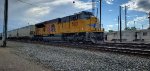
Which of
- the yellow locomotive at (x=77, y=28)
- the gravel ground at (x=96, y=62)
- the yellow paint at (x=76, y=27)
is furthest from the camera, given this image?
the yellow paint at (x=76, y=27)

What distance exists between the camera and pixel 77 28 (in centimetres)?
2670

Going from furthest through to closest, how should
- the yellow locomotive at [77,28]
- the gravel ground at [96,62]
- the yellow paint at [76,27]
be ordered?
1. the yellow paint at [76,27]
2. the yellow locomotive at [77,28]
3. the gravel ground at [96,62]

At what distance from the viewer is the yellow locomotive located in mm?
25047

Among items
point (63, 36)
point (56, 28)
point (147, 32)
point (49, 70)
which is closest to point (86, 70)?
point (49, 70)

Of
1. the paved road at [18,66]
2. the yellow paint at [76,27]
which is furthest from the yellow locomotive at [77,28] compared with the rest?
the paved road at [18,66]

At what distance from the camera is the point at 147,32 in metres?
46.2

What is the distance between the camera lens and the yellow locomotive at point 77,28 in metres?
25.0

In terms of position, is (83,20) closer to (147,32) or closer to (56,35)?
(56,35)

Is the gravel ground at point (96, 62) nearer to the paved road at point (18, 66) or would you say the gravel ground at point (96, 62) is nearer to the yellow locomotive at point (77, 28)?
the paved road at point (18, 66)

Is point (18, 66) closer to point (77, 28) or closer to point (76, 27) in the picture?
point (77, 28)

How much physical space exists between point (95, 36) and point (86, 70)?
15130mm

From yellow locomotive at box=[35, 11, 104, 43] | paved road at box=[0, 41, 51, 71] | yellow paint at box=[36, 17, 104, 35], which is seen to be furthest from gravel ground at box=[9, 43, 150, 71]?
yellow paint at box=[36, 17, 104, 35]

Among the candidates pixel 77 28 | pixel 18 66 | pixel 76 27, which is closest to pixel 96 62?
pixel 18 66

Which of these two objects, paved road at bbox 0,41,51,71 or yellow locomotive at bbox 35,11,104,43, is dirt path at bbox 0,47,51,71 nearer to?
paved road at bbox 0,41,51,71
